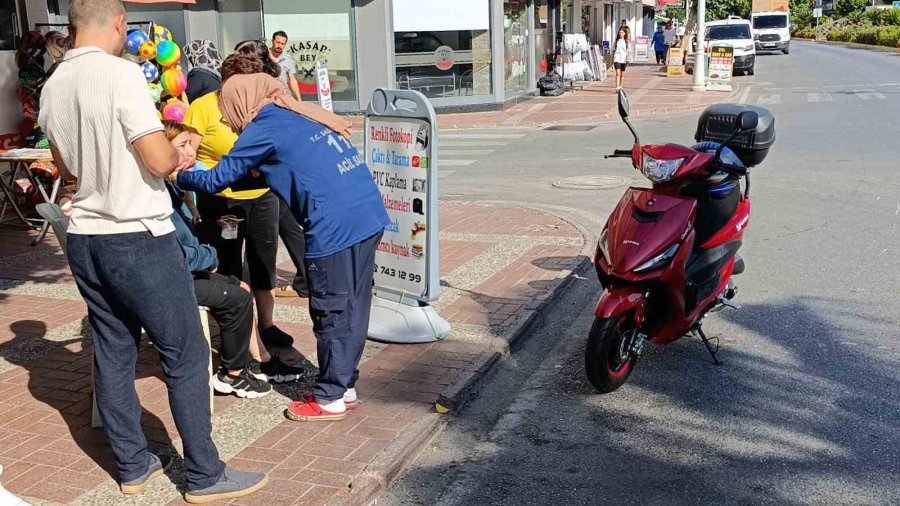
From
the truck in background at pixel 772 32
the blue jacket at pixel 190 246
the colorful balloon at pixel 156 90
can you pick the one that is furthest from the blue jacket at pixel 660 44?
the blue jacket at pixel 190 246

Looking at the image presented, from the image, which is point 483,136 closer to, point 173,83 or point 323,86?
point 323,86

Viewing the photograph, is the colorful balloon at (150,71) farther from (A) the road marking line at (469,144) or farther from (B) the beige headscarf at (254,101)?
(A) the road marking line at (469,144)

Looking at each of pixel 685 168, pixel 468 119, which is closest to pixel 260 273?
pixel 685 168

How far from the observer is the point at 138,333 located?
3.78 m

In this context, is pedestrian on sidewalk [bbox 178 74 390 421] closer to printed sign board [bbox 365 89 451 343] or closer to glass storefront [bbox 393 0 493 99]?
printed sign board [bbox 365 89 451 343]

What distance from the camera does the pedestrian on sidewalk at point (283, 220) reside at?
15.2 ft

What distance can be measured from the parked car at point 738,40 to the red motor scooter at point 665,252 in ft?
84.9

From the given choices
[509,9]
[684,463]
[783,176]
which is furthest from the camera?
[509,9]

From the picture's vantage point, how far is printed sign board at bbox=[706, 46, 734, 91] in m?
24.2

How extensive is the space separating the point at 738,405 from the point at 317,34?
17.7 meters

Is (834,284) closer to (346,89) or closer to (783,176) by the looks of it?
(783,176)

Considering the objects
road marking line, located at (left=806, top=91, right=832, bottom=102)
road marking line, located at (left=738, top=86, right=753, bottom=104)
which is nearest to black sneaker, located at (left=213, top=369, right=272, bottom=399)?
road marking line, located at (left=738, top=86, right=753, bottom=104)

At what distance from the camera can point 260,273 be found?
17.5 feet

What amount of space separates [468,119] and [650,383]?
15494 mm
